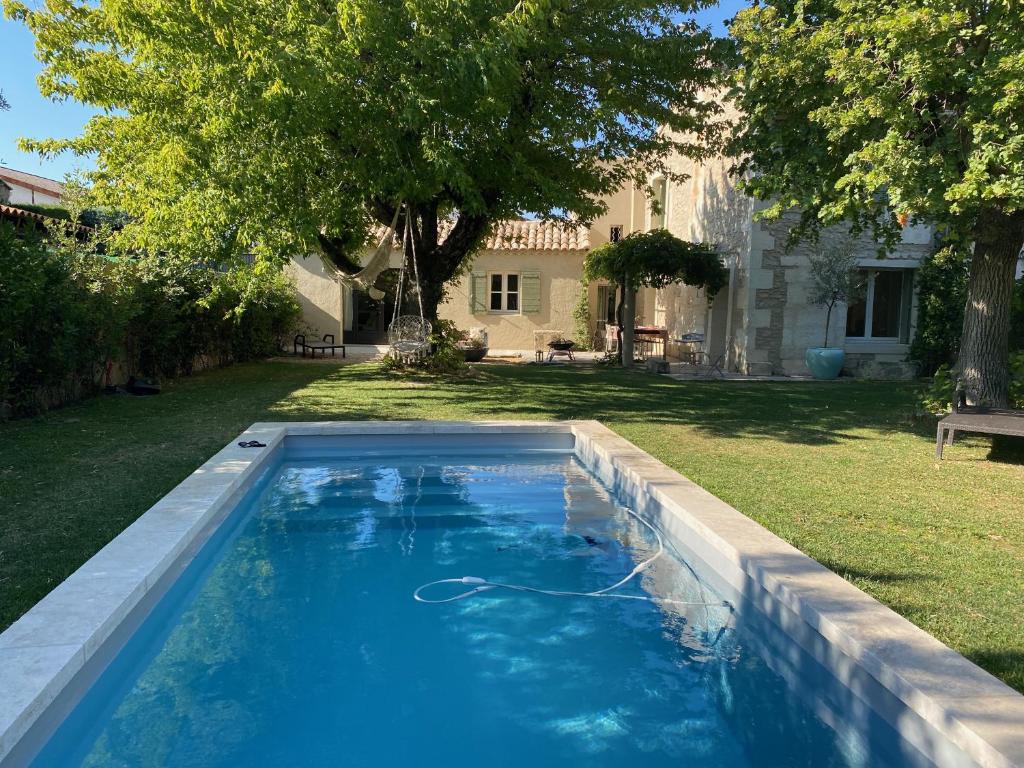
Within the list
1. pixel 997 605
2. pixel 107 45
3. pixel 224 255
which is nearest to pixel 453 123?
pixel 224 255

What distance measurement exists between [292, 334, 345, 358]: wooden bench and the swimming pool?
13087 mm

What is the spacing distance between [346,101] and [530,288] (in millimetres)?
12704

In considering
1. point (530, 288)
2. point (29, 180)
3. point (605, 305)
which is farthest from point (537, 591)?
point (29, 180)

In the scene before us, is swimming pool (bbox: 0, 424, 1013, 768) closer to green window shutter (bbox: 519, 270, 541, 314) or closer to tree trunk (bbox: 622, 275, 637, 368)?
tree trunk (bbox: 622, 275, 637, 368)

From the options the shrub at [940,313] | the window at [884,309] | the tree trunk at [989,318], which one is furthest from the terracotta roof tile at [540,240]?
the tree trunk at [989,318]

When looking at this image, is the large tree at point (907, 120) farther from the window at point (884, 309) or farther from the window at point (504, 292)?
the window at point (504, 292)

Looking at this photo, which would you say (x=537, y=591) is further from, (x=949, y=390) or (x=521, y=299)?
(x=521, y=299)

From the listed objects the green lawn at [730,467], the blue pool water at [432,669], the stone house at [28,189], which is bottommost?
the blue pool water at [432,669]

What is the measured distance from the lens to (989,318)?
8609mm

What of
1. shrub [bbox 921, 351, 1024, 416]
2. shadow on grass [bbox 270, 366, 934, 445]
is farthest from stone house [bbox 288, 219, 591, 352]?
shrub [bbox 921, 351, 1024, 416]

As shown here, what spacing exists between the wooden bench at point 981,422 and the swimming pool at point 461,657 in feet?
9.88

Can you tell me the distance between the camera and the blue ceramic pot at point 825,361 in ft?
47.9

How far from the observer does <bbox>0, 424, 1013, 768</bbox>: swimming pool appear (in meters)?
2.99

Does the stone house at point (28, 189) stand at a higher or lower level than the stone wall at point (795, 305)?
higher
